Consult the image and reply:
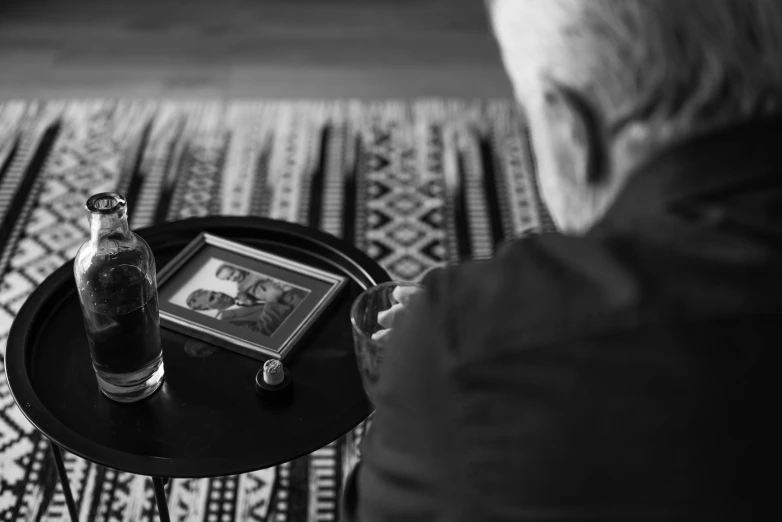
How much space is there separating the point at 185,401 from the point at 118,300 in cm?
16

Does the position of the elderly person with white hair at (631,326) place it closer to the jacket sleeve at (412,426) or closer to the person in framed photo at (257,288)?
the jacket sleeve at (412,426)

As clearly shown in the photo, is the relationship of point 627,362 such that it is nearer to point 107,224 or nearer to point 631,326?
point 631,326

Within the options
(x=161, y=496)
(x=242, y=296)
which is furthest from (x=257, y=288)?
(x=161, y=496)

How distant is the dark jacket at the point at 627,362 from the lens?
1.58 ft

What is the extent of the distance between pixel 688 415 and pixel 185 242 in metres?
0.99

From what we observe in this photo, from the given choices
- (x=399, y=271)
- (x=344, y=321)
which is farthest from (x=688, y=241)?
(x=399, y=271)

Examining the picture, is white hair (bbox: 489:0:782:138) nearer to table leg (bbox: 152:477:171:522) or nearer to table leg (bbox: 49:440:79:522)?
table leg (bbox: 152:477:171:522)

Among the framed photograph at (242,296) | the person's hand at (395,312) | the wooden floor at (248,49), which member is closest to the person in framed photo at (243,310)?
the framed photograph at (242,296)

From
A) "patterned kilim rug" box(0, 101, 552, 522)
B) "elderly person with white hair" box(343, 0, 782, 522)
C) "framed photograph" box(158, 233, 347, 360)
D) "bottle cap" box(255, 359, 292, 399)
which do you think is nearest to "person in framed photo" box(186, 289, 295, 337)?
"framed photograph" box(158, 233, 347, 360)

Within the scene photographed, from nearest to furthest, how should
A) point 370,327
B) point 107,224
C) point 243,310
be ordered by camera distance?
1. point 107,224
2. point 370,327
3. point 243,310

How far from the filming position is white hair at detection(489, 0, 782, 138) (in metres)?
0.54

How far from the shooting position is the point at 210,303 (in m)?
1.23

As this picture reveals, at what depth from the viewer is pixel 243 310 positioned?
4.00 ft

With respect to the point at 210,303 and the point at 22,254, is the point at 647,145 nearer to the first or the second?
the point at 210,303
